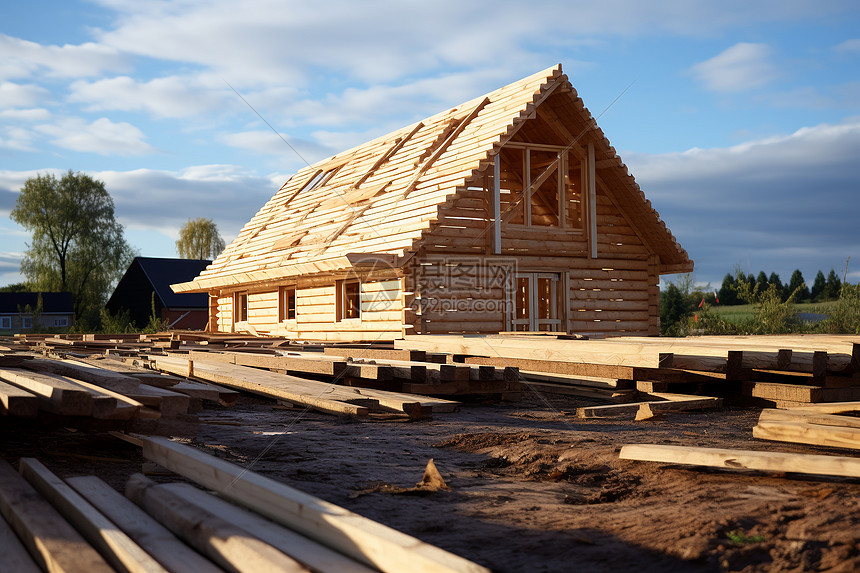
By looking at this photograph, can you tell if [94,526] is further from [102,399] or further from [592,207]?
[592,207]

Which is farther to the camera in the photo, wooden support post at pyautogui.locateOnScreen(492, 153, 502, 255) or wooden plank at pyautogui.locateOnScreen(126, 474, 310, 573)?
wooden support post at pyautogui.locateOnScreen(492, 153, 502, 255)

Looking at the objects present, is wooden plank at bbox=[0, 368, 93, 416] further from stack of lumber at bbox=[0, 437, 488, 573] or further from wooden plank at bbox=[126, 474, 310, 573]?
wooden plank at bbox=[126, 474, 310, 573]

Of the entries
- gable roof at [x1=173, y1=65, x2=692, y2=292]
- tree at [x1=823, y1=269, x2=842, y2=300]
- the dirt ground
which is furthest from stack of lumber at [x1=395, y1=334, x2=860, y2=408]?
tree at [x1=823, y1=269, x2=842, y2=300]

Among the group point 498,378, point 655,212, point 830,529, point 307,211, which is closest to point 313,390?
point 498,378

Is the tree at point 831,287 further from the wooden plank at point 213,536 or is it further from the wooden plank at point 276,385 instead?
the wooden plank at point 213,536

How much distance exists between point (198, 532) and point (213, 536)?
0.51ft

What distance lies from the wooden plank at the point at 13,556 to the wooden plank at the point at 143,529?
38 centimetres

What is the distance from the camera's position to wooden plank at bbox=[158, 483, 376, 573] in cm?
272

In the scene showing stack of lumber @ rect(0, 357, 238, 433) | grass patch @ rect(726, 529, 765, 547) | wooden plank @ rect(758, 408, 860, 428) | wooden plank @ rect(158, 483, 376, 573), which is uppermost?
stack of lumber @ rect(0, 357, 238, 433)

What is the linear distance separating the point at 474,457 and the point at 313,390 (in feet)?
9.61

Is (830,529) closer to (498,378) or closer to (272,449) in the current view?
(272,449)

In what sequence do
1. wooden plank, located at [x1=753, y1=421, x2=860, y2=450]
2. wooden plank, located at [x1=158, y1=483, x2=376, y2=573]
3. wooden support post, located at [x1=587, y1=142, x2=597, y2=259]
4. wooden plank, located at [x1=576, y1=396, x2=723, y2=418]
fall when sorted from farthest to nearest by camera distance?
wooden support post, located at [x1=587, y1=142, x2=597, y2=259], wooden plank, located at [x1=576, y1=396, x2=723, y2=418], wooden plank, located at [x1=753, y1=421, x2=860, y2=450], wooden plank, located at [x1=158, y1=483, x2=376, y2=573]

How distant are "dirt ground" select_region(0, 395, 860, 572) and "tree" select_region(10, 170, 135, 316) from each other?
1860 inches

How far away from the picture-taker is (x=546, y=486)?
4.69 m
